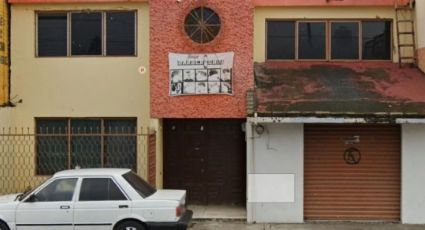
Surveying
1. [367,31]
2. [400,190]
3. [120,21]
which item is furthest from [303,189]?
[120,21]

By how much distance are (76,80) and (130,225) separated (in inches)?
216

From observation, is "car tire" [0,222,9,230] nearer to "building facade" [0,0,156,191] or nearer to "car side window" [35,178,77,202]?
"car side window" [35,178,77,202]

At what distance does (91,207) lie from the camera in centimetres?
1112

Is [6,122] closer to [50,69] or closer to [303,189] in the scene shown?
[50,69]

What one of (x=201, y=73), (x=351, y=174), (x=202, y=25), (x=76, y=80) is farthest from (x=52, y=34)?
(x=351, y=174)

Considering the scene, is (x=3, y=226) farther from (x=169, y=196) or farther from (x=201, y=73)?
(x=201, y=73)

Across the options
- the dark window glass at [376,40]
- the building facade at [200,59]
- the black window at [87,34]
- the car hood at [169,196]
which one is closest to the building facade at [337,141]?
the dark window glass at [376,40]

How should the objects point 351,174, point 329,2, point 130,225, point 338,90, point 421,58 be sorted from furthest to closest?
point 329,2, point 421,58, point 351,174, point 338,90, point 130,225

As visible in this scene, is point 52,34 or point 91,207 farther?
point 52,34

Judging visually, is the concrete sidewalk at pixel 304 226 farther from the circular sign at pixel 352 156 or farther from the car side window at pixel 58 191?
the car side window at pixel 58 191

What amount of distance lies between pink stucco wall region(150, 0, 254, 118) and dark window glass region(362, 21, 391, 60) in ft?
9.99

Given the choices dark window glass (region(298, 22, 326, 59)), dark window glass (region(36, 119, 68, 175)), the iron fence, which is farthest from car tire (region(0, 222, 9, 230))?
dark window glass (region(298, 22, 326, 59))

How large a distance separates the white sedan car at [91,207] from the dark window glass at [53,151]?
4.12 meters

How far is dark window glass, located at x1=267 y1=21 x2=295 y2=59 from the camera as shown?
610 inches
